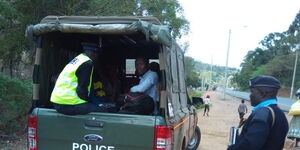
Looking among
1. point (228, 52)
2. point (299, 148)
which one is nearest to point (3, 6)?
point (299, 148)

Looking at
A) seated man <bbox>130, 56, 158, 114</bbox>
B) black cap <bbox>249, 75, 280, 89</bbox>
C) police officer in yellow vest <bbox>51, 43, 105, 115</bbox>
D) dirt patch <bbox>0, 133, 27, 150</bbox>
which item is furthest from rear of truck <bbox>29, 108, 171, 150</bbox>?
dirt patch <bbox>0, 133, 27, 150</bbox>

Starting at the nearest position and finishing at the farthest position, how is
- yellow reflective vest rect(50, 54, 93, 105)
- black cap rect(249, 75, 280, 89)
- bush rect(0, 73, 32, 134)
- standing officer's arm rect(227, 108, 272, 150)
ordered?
standing officer's arm rect(227, 108, 272, 150) < black cap rect(249, 75, 280, 89) < yellow reflective vest rect(50, 54, 93, 105) < bush rect(0, 73, 32, 134)

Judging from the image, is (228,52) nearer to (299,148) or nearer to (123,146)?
(299,148)

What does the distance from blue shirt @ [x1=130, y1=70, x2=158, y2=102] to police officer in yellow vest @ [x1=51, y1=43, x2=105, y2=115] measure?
809mm

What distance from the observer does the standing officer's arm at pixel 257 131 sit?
9.53ft

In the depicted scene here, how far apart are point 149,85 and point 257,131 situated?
2265mm

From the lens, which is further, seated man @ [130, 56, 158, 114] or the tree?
the tree

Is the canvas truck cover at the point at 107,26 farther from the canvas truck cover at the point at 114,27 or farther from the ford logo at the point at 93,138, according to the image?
the ford logo at the point at 93,138

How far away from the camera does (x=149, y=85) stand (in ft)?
16.1

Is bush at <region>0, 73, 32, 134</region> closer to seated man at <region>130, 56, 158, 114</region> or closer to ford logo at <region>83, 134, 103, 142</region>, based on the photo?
seated man at <region>130, 56, 158, 114</region>

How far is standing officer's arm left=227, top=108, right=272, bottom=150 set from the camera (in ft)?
9.53

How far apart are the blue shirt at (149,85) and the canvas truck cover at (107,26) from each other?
40.4 inches

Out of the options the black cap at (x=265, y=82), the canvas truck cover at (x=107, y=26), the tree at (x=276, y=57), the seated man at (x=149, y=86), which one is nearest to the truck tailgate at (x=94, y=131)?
the seated man at (x=149, y=86)

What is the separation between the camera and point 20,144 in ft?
23.9
